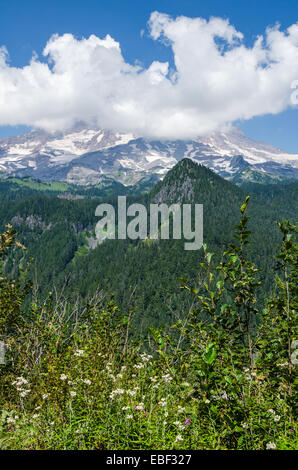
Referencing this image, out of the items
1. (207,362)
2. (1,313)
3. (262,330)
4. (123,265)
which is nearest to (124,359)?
(1,313)

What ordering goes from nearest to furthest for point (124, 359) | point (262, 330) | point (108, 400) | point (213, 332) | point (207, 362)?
1. point (207, 362)
2. point (213, 332)
3. point (108, 400)
4. point (262, 330)
5. point (124, 359)

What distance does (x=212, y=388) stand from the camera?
385cm

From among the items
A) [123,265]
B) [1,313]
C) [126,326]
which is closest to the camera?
[1,313]

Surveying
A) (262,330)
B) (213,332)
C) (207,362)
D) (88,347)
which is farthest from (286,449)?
(88,347)

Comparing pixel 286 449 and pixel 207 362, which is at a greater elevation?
pixel 207 362

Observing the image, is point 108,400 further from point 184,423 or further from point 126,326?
point 126,326

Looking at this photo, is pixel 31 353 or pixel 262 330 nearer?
pixel 262 330

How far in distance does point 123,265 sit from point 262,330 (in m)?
180

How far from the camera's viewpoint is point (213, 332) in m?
4.44

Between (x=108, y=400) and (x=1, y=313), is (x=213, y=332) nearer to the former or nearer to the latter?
(x=108, y=400)
